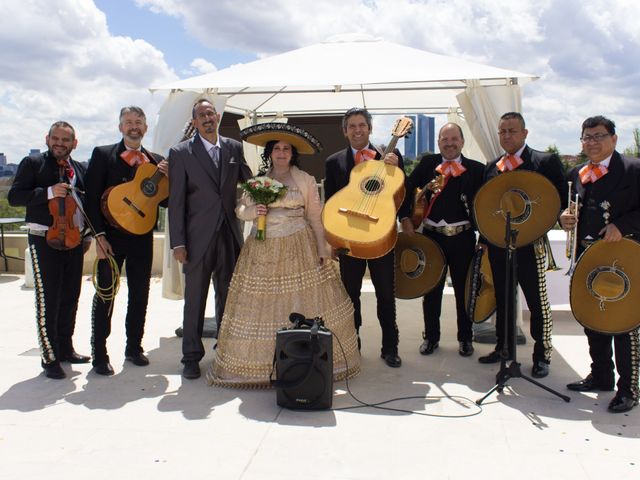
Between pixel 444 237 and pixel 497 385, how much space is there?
123 centimetres

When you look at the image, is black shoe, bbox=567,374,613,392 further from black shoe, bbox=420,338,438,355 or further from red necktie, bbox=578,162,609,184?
red necktie, bbox=578,162,609,184

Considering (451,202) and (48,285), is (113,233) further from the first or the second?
(451,202)

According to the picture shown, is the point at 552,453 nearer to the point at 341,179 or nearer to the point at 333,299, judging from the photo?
the point at 333,299

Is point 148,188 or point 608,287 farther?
point 148,188

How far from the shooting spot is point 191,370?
14.2ft

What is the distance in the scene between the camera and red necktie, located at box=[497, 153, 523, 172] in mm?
4266

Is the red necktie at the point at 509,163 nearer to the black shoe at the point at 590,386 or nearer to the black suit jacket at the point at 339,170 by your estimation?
the black suit jacket at the point at 339,170

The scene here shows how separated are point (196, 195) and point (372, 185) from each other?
1.22 meters

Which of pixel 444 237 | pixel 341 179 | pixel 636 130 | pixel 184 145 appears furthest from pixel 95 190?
pixel 636 130

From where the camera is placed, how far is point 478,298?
15.5 feet

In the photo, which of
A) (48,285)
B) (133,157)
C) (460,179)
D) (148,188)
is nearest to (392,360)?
(460,179)

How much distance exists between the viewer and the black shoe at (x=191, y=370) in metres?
4.30

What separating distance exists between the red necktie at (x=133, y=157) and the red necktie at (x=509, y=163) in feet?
8.38

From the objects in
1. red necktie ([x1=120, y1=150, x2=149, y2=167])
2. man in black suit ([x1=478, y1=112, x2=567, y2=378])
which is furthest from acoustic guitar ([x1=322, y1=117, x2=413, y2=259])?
red necktie ([x1=120, y1=150, x2=149, y2=167])
